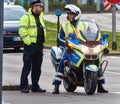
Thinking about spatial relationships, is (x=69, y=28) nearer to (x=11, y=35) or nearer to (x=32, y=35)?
(x=32, y=35)

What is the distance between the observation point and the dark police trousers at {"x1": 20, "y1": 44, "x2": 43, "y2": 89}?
1320cm

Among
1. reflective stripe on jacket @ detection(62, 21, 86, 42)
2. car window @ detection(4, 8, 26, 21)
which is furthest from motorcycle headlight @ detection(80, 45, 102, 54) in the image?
car window @ detection(4, 8, 26, 21)

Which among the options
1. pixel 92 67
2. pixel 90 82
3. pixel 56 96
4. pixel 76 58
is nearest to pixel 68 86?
pixel 56 96

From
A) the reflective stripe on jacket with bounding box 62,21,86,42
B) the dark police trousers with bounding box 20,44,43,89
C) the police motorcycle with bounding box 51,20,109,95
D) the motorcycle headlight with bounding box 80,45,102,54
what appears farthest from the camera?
the dark police trousers with bounding box 20,44,43,89

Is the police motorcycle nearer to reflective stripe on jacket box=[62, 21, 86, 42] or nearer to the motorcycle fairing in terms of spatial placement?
the motorcycle fairing

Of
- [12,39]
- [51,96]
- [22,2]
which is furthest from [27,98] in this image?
[22,2]

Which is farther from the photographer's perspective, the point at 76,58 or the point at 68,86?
the point at 68,86

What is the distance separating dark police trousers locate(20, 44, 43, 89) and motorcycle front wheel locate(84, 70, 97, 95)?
123 centimetres

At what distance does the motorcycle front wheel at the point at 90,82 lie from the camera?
1227cm

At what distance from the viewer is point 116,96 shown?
12.6 meters

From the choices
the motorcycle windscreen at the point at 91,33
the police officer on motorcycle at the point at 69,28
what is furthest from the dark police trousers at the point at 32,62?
the motorcycle windscreen at the point at 91,33

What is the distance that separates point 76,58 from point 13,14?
14.9 meters

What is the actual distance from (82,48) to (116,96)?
1.09 metres

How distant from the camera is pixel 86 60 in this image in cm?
1254
